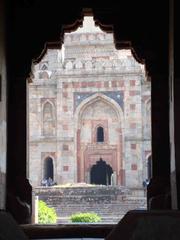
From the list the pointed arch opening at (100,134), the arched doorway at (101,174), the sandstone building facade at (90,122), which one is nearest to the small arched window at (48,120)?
the sandstone building facade at (90,122)

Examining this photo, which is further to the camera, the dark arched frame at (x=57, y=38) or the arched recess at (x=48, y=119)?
the arched recess at (x=48, y=119)

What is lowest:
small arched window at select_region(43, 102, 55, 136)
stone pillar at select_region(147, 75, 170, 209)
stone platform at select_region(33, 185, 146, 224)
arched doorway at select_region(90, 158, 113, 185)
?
stone platform at select_region(33, 185, 146, 224)

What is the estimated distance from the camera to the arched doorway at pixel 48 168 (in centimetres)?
2934

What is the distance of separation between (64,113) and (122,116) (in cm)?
279

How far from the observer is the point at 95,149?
94.5ft

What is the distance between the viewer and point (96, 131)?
29.2m

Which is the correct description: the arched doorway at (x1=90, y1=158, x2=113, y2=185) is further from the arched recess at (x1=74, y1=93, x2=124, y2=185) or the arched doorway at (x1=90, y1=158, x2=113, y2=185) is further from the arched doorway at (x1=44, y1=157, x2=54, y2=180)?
the arched doorway at (x1=44, y1=157, x2=54, y2=180)

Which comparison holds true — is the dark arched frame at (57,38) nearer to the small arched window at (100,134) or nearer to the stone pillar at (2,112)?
the stone pillar at (2,112)

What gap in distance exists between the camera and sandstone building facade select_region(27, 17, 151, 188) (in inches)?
1127

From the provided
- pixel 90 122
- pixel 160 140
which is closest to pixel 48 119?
pixel 90 122

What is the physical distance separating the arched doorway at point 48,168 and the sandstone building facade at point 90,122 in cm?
5

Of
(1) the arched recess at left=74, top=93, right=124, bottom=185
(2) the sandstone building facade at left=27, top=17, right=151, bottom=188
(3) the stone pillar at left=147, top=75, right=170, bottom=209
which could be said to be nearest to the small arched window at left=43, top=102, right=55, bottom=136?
(2) the sandstone building facade at left=27, top=17, right=151, bottom=188

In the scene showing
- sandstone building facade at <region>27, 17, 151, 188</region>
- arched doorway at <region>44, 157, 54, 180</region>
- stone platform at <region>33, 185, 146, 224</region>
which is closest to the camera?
stone platform at <region>33, 185, 146, 224</region>

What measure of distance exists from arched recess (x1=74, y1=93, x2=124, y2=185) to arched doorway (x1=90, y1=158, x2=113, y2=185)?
56 centimetres
